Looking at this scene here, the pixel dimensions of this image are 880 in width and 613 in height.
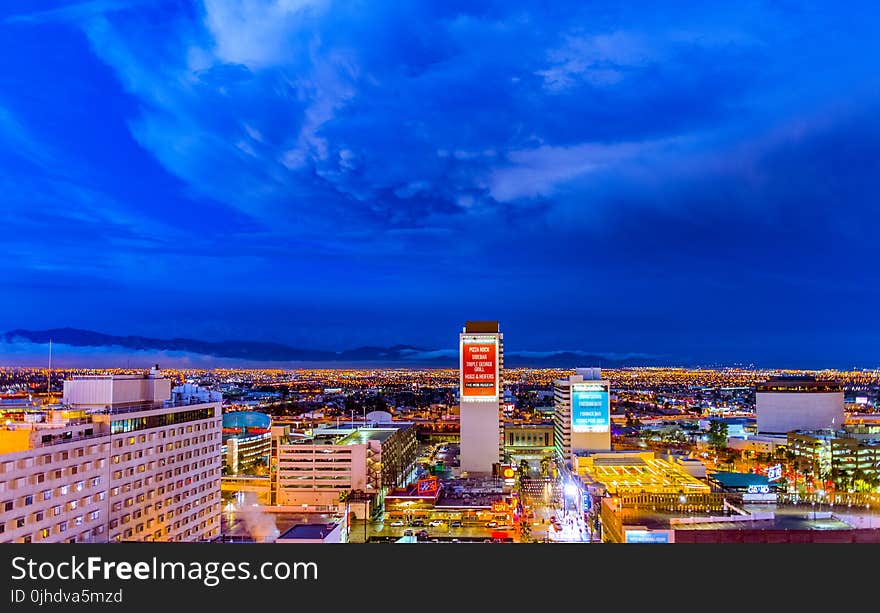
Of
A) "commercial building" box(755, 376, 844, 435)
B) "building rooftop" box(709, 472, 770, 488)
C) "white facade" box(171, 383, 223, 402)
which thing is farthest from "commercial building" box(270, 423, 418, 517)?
"commercial building" box(755, 376, 844, 435)

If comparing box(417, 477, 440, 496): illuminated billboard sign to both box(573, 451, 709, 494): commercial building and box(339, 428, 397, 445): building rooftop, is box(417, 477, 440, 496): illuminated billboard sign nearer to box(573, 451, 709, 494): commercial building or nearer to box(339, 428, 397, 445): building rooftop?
box(339, 428, 397, 445): building rooftop

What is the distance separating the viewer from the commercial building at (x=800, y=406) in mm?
40375

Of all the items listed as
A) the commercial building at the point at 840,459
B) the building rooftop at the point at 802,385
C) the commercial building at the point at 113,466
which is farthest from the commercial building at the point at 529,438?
the commercial building at the point at 113,466

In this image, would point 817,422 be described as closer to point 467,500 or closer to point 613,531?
point 467,500

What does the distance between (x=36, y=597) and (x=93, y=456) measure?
915cm

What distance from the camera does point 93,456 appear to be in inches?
514

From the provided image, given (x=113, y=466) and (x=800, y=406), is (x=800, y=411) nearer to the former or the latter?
(x=800, y=406)

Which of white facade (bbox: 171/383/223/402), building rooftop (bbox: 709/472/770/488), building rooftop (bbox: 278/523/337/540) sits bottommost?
building rooftop (bbox: 709/472/770/488)

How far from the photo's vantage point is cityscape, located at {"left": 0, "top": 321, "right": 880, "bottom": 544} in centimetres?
1258

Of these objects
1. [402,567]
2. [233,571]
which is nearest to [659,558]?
[402,567]

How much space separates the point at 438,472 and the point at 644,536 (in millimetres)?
21447

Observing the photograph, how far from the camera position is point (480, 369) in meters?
32.2

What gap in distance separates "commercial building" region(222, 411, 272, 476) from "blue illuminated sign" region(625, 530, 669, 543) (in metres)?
24.9

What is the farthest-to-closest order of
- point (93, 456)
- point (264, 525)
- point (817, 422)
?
1. point (817, 422)
2. point (264, 525)
3. point (93, 456)
